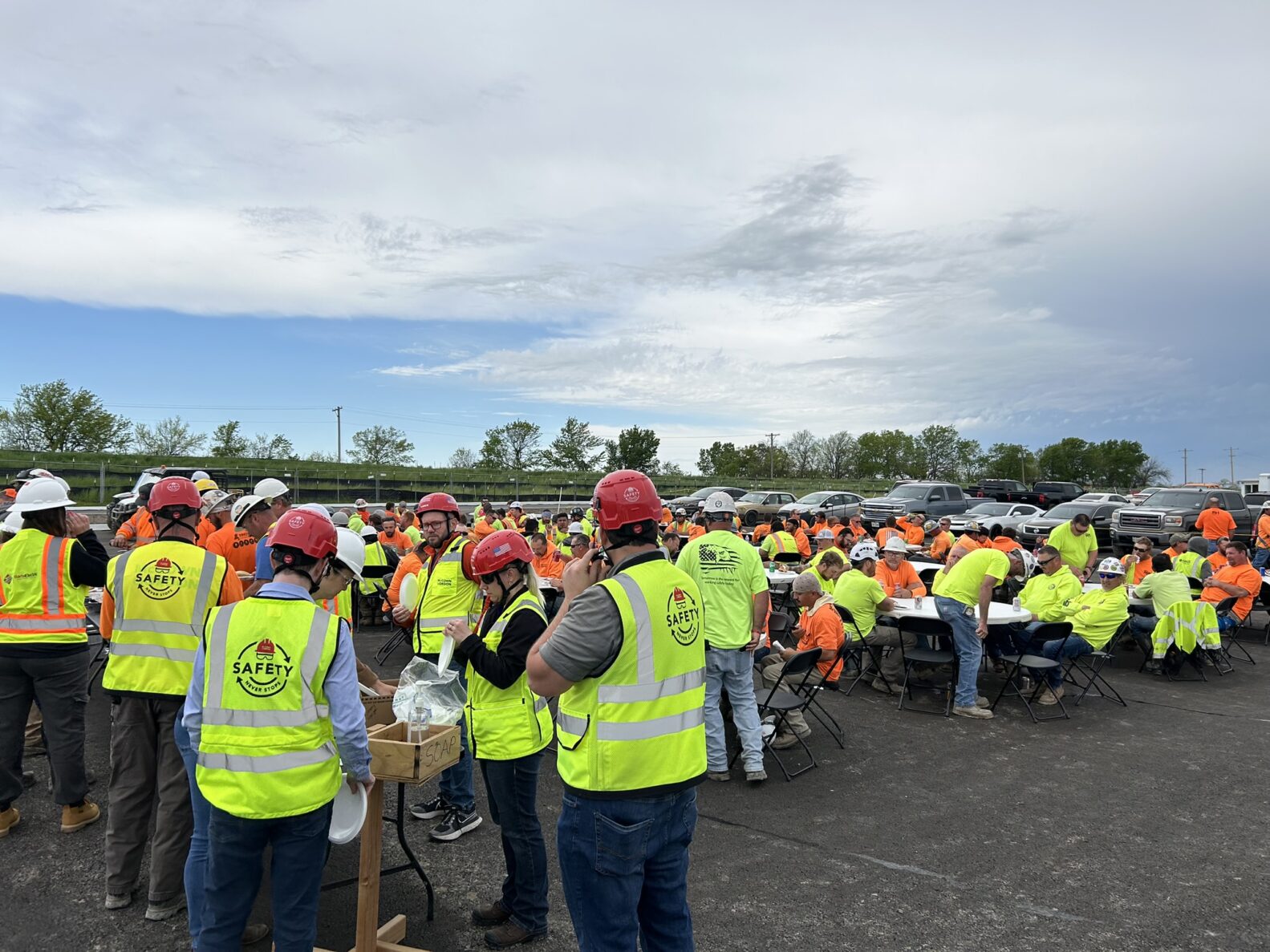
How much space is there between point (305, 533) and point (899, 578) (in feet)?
25.2

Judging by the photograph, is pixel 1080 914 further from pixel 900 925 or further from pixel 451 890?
pixel 451 890

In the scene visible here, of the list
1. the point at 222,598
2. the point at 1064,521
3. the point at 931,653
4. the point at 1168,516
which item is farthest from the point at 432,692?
the point at 1168,516

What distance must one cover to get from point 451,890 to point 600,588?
8.27 ft

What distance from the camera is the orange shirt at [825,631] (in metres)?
7.19

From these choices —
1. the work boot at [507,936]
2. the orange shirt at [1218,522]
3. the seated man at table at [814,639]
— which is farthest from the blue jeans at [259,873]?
the orange shirt at [1218,522]

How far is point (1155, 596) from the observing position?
361 inches

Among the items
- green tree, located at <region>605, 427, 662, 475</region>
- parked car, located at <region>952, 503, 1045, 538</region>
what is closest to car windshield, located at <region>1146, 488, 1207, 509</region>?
parked car, located at <region>952, 503, 1045, 538</region>

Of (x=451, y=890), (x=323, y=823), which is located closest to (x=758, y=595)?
(x=451, y=890)

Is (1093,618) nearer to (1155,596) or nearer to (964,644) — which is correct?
(1155,596)

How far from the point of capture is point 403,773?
323cm

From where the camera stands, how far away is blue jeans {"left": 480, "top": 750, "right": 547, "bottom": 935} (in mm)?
3590

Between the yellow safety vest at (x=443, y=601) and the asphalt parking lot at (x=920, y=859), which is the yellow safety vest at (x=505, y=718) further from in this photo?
the yellow safety vest at (x=443, y=601)

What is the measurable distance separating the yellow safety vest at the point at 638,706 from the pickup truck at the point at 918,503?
88.4 ft

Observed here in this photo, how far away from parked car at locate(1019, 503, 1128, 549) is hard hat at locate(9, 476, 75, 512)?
24.5 metres
